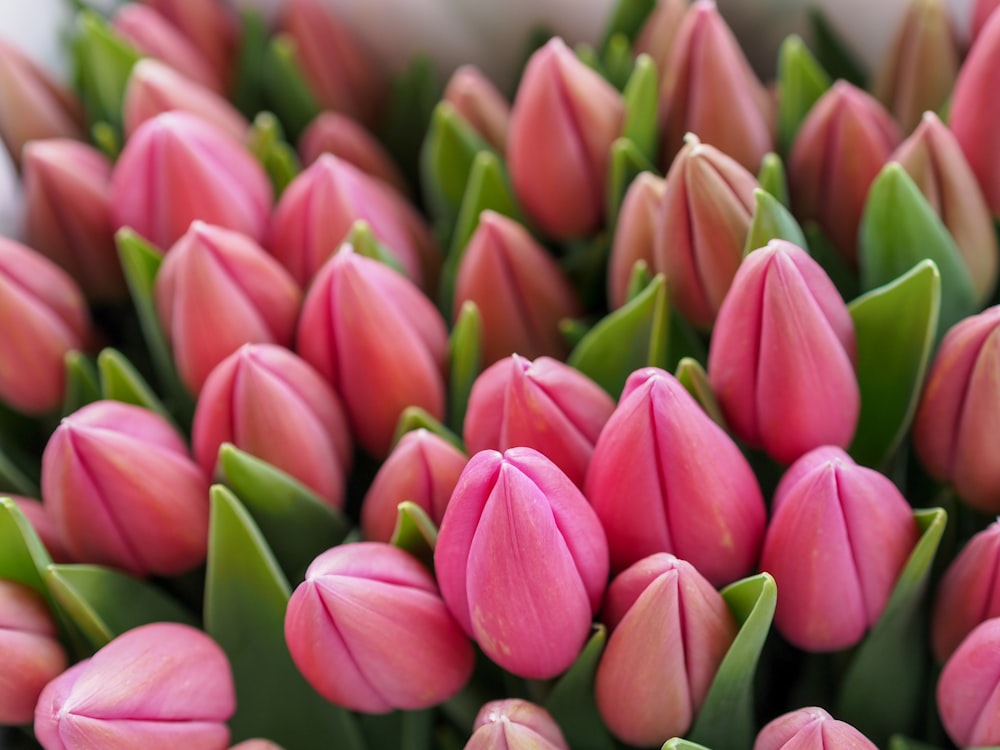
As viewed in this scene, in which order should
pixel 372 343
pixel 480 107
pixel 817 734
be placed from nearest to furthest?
pixel 817 734, pixel 372 343, pixel 480 107

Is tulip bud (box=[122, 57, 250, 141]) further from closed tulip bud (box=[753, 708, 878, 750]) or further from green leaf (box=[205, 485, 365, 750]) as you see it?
closed tulip bud (box=[753, 708, 878, 750])

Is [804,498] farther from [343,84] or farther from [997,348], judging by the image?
[343,84]

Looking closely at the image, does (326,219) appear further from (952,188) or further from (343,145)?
(952,188)

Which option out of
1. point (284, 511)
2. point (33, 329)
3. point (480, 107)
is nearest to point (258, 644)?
point (284, 511)

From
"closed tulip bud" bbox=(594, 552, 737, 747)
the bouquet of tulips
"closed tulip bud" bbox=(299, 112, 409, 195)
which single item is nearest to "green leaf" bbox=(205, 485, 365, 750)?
the bouquet of tulips

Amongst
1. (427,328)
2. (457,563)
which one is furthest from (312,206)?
(457,563)

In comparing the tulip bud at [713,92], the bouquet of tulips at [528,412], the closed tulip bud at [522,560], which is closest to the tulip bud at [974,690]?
the bouquet of tulips at [528,412]

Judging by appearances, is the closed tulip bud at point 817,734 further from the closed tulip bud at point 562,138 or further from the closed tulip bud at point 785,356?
the closed tulip bud at point 562,138
